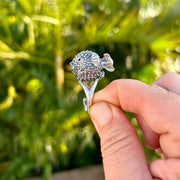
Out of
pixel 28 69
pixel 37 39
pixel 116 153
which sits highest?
pixel 37 39

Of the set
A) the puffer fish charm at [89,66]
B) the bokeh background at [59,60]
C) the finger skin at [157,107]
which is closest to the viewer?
the finger skin at [157,107]

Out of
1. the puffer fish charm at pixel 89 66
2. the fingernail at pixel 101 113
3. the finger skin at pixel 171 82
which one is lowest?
the fingernail at pixel 101 113

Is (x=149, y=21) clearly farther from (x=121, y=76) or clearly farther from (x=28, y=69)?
(x=28, y=69)

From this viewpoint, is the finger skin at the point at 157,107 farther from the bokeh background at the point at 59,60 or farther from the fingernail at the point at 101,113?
the bokeh background at the point at 59,60

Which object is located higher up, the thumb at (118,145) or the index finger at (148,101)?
the index finger at (148,101)

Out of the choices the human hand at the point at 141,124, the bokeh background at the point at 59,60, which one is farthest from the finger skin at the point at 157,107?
the bokeh background at the point at 59,60

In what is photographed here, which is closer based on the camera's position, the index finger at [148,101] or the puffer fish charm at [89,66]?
the index finger at [148,101]

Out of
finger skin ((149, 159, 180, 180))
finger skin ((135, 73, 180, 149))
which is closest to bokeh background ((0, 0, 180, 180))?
finger skin ((135, 73, 180, 149))

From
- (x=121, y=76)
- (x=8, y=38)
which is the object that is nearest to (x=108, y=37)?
(x=121, y=76)
